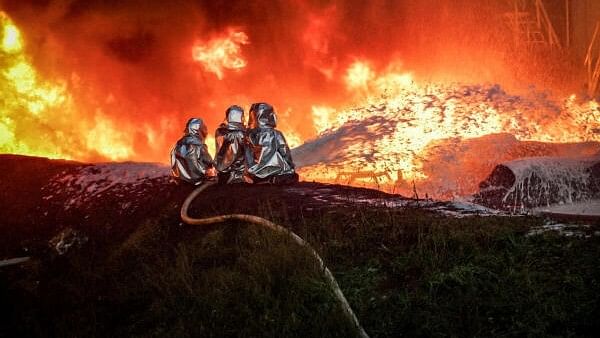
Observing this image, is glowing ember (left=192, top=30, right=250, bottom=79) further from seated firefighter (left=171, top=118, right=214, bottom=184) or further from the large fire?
seated firefighter (left=171, top=118, right=214, bottom=184)

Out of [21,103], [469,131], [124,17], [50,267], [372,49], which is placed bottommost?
[50,267]

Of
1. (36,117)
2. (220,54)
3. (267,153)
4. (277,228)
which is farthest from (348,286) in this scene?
(220,54)

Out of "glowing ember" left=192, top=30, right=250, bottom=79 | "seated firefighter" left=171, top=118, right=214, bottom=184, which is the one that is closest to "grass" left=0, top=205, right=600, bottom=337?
"seated firefighter" left=171, top=118, right=214, bottom=184

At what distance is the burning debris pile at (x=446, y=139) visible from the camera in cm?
1104

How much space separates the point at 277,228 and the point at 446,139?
25.0 ft

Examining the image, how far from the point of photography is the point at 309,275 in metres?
4.32

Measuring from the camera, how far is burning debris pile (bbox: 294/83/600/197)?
11.0m

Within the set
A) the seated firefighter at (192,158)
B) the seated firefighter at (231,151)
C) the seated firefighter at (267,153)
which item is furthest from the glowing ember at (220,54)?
the seated firefighter at (267,153)

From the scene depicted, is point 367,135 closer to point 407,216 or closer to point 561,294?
point 407,216

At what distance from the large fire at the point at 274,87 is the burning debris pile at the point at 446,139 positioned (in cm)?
5

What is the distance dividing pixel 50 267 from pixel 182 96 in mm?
11298

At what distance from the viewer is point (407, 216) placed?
18.8 feet

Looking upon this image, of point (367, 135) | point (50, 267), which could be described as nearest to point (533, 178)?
point (367, 135)

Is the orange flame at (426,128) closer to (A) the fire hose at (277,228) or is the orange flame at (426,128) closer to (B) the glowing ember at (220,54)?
(A) the fire hose at (277,228)
